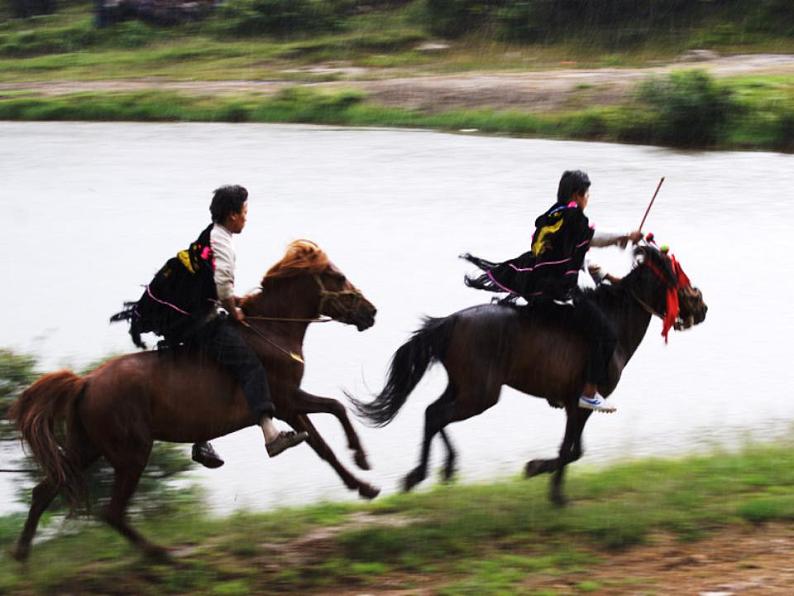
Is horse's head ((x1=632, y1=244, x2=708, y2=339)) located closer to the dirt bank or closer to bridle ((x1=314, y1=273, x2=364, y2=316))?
bridle ((x1=314, y1=273, x2=364, y2=316))

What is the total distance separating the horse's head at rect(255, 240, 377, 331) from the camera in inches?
279

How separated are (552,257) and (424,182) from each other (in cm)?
1437

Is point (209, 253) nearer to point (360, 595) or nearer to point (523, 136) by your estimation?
point (360, 595)

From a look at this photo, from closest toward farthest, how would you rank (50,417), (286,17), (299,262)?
(50,417), (299,262), (286,17)

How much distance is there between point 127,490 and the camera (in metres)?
6.59

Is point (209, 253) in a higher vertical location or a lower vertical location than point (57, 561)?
higher

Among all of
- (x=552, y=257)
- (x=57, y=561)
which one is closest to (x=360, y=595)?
(x=57, y=561)

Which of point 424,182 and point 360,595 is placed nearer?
point 360,595

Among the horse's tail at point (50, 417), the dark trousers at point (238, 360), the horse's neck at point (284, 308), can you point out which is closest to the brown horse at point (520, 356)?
the horse's neck at point (284, 308)

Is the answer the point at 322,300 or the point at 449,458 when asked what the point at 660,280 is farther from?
the point at 322,300

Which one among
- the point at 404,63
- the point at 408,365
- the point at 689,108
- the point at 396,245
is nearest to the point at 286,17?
the point at 404,63

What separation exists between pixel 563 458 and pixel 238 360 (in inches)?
82.8

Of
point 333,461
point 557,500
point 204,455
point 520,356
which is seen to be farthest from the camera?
point 520,356

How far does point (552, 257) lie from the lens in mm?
7484
